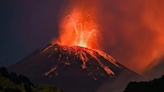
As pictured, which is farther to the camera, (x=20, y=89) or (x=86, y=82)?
(x=86, y=82)

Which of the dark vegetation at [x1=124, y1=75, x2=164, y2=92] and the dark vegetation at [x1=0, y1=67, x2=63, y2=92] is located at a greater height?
the dark vegetation at [x1=0, y1=67, x2=63, y2=92]

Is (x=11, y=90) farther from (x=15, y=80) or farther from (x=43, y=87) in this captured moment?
(x=43, y=87)

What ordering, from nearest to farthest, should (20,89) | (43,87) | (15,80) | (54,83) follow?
(20,89) → (15,80) → (43,87) → (54,83)

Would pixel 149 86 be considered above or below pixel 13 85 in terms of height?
below

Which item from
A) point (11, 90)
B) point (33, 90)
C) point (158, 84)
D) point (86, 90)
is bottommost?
point (158, 84)

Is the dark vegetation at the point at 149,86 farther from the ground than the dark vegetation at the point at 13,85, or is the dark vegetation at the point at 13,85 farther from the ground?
the dark vegetation at the point at 13,85

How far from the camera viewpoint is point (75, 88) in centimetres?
19875

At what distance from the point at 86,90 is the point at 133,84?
16386 centimetres

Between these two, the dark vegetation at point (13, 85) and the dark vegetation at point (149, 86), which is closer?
the dark vegetation at point (149, 86)

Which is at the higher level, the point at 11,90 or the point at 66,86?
the point at 66,86

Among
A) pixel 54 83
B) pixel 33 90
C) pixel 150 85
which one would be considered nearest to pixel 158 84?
pixel 150 85

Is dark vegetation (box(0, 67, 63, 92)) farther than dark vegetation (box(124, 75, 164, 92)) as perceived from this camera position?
Yes

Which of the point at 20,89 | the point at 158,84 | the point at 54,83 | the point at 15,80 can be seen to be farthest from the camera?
the point at 54,83

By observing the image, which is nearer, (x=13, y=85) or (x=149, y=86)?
(x=149, y=86)
